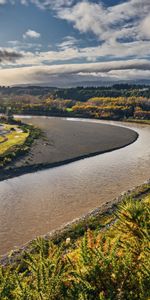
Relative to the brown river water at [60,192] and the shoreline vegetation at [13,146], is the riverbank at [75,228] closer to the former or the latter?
the brown river water at [60,192]

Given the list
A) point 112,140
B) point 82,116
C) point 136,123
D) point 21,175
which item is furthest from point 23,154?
point 82,116

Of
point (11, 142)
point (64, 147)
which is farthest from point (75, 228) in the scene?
point (11, 142)

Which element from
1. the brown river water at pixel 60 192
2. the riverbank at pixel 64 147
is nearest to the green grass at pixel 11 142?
the riverbank at pixel 64 147

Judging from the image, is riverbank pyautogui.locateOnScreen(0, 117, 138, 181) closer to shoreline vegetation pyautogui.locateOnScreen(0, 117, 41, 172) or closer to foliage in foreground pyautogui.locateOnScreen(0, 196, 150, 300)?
shoreline vegetation pyautogui.locateOnScreen(0, 117, 41, 172)

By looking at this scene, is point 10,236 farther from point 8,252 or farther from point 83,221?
point 83,221

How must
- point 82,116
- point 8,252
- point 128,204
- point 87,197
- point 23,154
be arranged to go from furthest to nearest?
point 82,116, point 23,154, point 87,197, point 8,252, point 128,204

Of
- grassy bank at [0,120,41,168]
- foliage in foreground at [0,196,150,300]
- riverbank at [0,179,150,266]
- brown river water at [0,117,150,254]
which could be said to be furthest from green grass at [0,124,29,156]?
foliage in foreground at [0,196,150,300]
